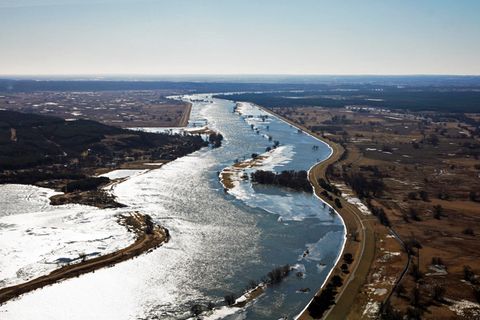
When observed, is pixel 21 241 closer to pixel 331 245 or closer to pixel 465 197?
pixel 331 245

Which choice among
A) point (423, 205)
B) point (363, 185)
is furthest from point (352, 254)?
point (363, 185)

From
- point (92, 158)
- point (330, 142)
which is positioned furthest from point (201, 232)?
point (330, 142)

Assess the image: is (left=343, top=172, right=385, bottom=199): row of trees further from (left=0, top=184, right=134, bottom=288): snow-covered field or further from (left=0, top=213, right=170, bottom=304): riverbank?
(left=0, top=184, right=134, bottom=288): snow-covered field

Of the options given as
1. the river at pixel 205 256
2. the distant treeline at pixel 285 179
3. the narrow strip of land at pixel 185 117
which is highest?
the distant treeline at pixel 285 179

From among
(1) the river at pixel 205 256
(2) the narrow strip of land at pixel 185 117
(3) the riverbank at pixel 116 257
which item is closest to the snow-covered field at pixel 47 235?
(3) the riverbank at pixel 116 257

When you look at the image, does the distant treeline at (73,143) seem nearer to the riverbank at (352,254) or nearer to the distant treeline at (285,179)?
the distant treeline at (285,179)

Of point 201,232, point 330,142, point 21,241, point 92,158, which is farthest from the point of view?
point 330,142

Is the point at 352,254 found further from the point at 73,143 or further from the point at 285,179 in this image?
the point at 73,143
